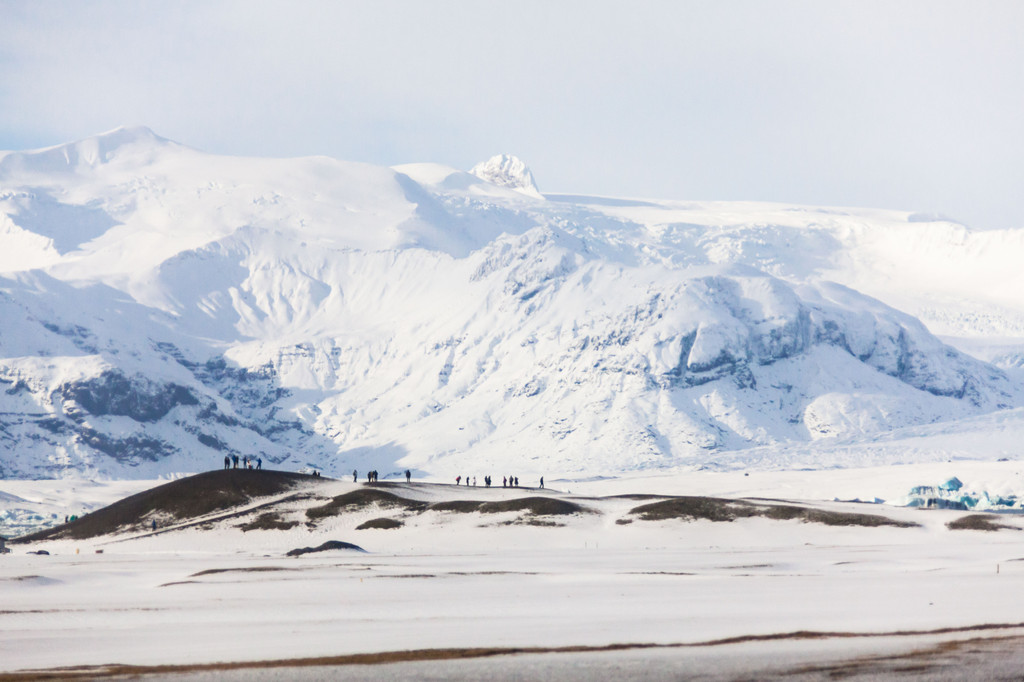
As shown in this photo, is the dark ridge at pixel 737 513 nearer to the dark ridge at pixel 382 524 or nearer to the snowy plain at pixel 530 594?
→ the snowy plain at pixel 530 594

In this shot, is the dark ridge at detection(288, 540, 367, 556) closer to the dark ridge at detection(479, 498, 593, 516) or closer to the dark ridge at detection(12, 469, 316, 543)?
the dark ridge at detection(479, 498, 593, 516)

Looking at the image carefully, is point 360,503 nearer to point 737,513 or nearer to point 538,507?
point 538,507

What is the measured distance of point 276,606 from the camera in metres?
47.2

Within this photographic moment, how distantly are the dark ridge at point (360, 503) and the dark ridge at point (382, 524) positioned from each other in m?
4.88

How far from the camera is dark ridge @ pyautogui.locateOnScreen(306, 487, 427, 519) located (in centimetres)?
9750

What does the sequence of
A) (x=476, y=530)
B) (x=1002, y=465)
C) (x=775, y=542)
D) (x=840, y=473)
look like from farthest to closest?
(x=840, y=473), (x=1002, y=465), (x=476, y=530), (x=775, y=542)

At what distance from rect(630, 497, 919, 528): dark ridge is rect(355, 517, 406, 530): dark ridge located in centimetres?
1653

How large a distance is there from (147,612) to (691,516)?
166 feet

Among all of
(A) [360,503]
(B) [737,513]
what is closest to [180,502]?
(A) [360,503]

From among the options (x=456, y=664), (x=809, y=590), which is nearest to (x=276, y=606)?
(x=456, y=664)

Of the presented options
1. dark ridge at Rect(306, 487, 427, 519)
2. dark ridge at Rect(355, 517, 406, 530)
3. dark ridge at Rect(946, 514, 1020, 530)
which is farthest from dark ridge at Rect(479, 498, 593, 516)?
dark ridge at Rect(946, 514, 1020, 530)

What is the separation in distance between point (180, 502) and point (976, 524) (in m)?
58.5

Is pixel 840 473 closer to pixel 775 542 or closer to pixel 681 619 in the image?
pixel 775 542

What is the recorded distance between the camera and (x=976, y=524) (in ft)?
280
